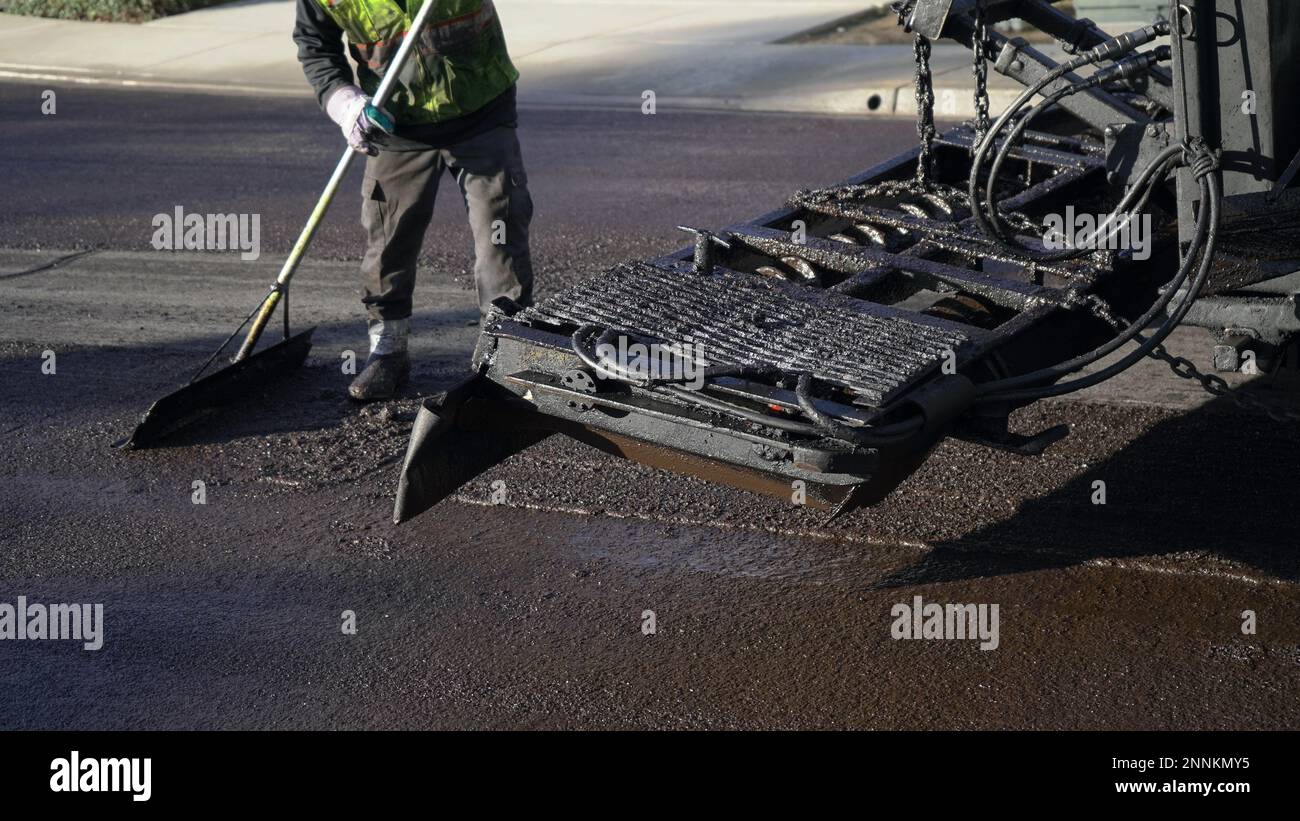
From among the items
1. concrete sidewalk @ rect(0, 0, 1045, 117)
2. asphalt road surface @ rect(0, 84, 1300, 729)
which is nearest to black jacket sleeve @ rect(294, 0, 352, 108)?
asphalt road surface @ rect(0, 84, 1300, 729)

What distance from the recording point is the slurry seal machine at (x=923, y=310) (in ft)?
12.2

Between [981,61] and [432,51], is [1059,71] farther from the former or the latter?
[432,51]

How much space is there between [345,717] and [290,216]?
5570mm

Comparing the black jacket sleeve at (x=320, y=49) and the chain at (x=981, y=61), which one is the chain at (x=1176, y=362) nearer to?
the chain at (x=981, y=61)

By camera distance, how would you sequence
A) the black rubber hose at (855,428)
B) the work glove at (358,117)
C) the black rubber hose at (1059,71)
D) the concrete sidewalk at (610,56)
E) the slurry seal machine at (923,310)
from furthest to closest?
1. the concrete sidewalk at (610,56)
2. the work glove at (358,117)
3. the black rubber hose at (1059,71)
4. the slurry seal machine at (923,310)
5. the black rubber hose at (855,428)

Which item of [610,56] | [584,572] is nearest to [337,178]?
[584,572]

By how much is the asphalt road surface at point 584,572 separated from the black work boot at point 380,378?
82mm

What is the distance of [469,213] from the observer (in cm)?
608

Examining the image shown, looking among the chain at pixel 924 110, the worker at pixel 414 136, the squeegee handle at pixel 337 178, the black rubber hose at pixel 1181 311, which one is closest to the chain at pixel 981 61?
the chain at pixel 924 110

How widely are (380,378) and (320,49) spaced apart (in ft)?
4.28

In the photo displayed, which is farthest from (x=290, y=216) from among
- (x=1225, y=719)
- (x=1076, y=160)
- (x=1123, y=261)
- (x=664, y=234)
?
(x=1225, y=719)

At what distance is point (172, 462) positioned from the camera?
550cm

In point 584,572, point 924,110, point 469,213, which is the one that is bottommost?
point 584,572

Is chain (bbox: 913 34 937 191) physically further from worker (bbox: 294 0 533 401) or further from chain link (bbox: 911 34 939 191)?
worker (bbox: 294 0 533 401)
